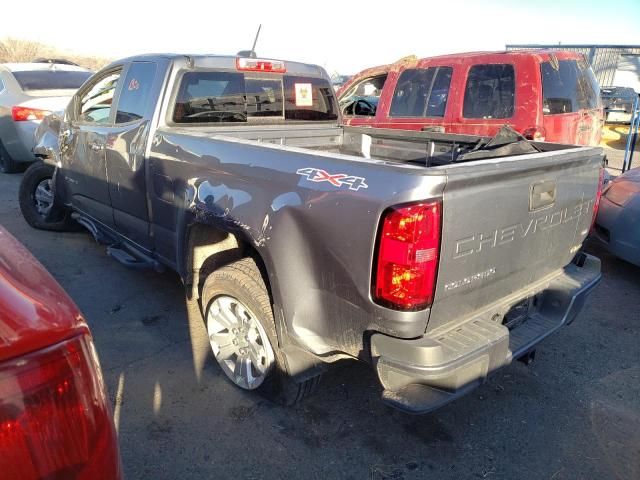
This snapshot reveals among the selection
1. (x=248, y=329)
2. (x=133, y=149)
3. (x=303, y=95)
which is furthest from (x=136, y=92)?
(x=248, y=329)

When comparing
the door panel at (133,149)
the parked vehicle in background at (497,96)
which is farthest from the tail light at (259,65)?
the parked vehicle in background at (497,96)

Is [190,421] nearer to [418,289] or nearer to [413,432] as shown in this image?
[413,432]

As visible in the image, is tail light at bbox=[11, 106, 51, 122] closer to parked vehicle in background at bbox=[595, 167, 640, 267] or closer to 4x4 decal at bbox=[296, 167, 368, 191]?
4x4 decal at bbox=[296, 167, 368, 191]

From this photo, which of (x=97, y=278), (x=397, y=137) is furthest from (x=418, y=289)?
(x=97, y=278)

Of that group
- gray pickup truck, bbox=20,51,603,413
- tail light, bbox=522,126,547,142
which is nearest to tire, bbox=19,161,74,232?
gray pickup truck, bbox=20,51,603,413

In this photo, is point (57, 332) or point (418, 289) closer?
point (57, 332)

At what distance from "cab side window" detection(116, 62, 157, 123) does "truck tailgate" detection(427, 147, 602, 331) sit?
7.98 ft

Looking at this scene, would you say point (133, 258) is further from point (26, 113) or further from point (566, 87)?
point (26, 113)

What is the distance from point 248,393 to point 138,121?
206cm

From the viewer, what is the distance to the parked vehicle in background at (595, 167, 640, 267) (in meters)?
4.31

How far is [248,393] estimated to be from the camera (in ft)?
9.43

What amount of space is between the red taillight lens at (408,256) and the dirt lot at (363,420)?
983 mm

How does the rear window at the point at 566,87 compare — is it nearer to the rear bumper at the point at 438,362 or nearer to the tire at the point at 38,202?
the rear bumper at the point at 438,362

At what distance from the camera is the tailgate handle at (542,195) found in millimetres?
2262
